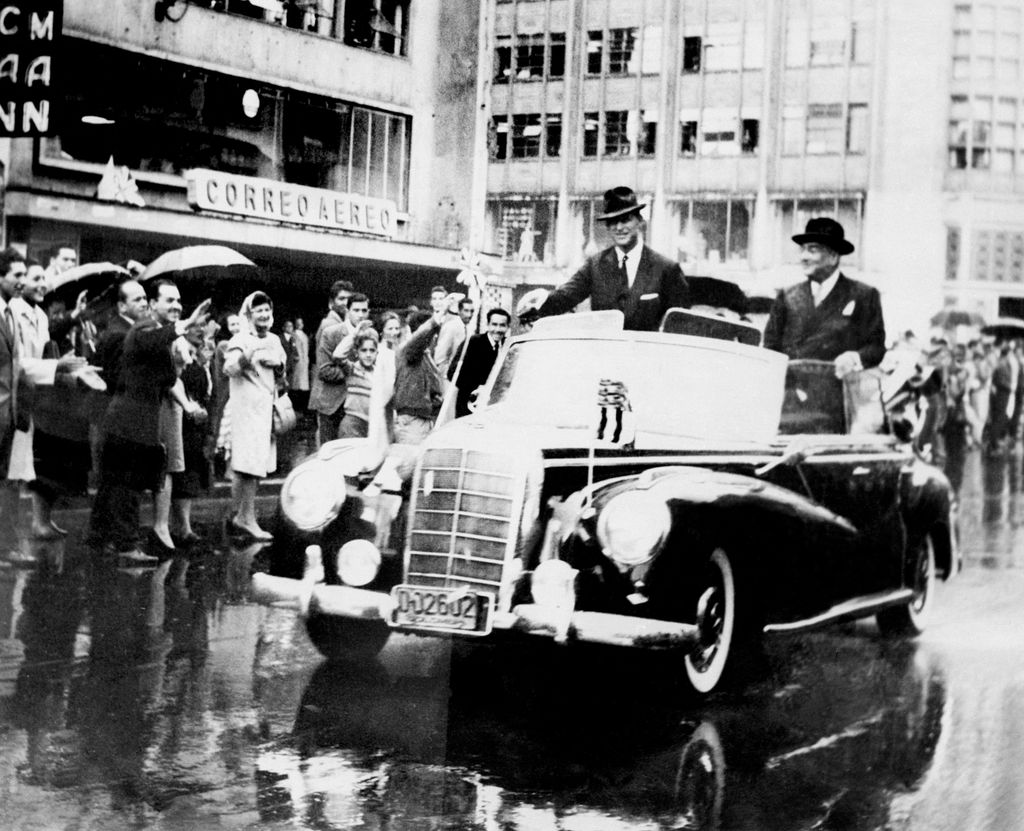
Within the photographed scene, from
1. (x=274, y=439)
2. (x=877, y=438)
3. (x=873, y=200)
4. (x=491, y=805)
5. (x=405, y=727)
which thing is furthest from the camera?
(x=274, y=439)

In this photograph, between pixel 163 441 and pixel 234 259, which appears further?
pixel 163 441

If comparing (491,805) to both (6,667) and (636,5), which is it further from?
(636,5)

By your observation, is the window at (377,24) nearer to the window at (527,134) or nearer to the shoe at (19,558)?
the window at (527,134)

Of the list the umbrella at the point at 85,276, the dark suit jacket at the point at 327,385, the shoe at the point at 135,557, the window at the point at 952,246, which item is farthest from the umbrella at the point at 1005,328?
the shoe at the point at 135,557

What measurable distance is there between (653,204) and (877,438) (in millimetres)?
1253

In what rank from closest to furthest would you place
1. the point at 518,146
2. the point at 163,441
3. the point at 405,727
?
the point at 405,727, the point at 518,146, the point at 163,441

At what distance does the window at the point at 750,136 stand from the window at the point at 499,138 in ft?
2.50

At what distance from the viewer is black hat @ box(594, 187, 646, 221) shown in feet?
15.0

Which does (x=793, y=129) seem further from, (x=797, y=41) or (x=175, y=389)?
(x=175, y=389)

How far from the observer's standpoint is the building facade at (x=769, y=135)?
13.9ft

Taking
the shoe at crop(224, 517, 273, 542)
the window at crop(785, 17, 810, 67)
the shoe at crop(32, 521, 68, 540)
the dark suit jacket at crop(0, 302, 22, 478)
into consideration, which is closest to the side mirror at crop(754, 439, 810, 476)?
the window at crop(785, 17, 810, 67)

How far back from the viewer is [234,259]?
4531mm

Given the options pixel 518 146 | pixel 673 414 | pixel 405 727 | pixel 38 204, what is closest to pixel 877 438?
pixel 673 414

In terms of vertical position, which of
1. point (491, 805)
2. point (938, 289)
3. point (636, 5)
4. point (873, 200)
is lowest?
point (491, 805)
